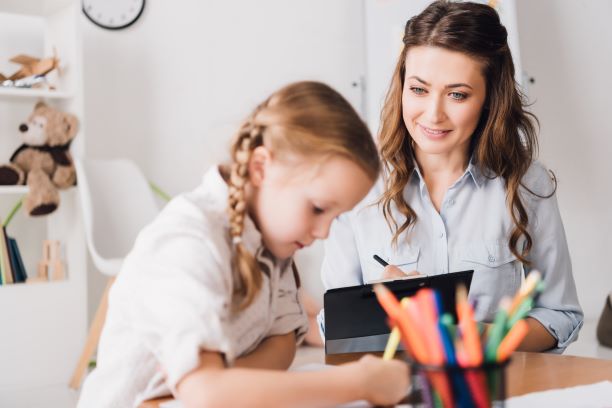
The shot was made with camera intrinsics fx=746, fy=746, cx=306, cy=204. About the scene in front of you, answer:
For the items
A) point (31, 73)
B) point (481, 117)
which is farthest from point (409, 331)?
point (31, 73)

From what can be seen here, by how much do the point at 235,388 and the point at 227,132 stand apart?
1.12 feet

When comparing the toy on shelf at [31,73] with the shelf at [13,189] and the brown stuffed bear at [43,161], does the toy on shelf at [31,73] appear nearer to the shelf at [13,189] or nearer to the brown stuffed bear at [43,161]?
the brown stuffed bear at [43,161]

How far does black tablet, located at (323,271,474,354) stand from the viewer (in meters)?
1.03

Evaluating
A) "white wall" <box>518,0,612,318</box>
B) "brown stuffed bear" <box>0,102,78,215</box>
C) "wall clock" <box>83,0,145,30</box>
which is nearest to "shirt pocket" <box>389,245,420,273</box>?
"brown stuffed bear" <box>0,102,78,215</box>

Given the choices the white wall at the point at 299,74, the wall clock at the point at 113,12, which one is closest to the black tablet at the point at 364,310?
the white wall at the point at 299,74

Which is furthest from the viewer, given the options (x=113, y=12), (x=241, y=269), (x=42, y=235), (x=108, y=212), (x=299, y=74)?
(x=299, y=74)

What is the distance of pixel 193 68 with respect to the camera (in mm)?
3834

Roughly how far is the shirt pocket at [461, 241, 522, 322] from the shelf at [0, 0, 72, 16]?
2.37 meters

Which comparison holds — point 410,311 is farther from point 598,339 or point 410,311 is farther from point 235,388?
point 598,339

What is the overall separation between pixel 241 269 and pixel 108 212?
2483mm

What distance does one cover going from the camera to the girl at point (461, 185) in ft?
4.67

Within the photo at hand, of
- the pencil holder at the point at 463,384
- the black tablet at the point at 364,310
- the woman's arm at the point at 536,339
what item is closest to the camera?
the pencil holder at the point at 463,384

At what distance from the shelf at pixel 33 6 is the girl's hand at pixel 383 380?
284cm

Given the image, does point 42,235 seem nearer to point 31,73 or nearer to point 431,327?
point 31,73
